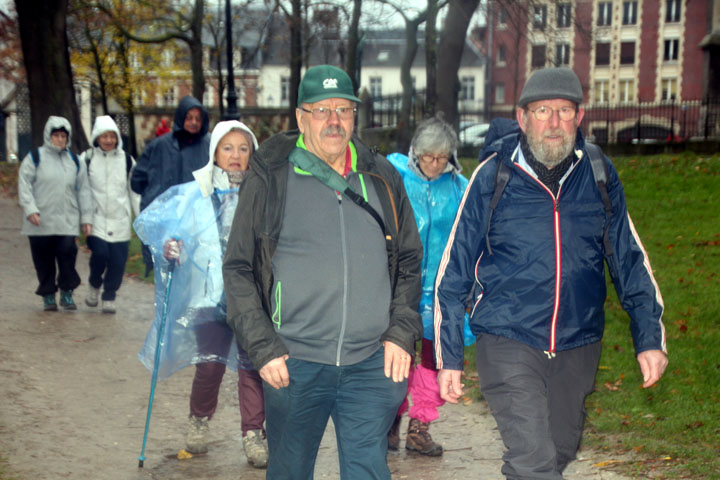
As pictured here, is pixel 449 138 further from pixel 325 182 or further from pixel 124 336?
pixel 124 336

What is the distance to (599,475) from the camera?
5.36 m

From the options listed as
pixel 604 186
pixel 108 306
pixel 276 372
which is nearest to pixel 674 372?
pixel 604 186

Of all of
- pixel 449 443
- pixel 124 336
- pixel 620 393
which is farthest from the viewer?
pixel 124 336

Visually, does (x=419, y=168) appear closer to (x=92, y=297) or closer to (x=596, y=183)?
(x=596, y=183)

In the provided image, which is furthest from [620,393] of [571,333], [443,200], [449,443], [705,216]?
[705,216]

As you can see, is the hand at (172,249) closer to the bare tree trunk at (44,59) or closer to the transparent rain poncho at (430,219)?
the transparent rain poncho at (430,219)

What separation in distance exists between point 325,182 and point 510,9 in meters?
17.7

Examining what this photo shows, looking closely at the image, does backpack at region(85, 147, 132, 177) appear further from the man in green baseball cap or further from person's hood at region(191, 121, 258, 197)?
the man in green baseball cap

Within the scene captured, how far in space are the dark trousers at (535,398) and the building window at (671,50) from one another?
64772 millimetres

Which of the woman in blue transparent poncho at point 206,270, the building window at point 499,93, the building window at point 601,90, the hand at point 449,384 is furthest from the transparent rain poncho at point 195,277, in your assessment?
the building window at point 499,93

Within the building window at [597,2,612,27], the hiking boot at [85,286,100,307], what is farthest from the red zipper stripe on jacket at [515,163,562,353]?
the building window at [597,2,612,27]

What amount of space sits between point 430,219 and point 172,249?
5.27 ft

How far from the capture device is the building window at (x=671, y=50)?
209ft

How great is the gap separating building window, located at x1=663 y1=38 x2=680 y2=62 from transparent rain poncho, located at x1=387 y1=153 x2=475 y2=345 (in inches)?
2482
